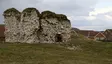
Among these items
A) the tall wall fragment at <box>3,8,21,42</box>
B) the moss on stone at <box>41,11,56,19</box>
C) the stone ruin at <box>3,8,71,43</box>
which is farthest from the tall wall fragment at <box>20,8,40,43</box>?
the tall wall fragment at <box>3,8,21,42</box>

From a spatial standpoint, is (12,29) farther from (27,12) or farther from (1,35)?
(1,35)

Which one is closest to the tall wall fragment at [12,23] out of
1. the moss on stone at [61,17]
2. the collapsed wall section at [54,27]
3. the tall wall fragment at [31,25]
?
the tall wall fragment at [31,25]

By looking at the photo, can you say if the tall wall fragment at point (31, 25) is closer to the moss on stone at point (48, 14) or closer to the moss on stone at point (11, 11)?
the moss on stone at point (48, 14)

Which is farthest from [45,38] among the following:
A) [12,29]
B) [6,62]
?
[6,62]

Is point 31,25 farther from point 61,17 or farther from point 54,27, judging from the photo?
point 61,17

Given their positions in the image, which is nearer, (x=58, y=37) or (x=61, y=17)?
(x=61, y=17)

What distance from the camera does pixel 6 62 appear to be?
21.2 metres

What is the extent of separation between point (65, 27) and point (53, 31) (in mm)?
2410

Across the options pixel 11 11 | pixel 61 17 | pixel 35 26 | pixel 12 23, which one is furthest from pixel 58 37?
pixel 11 11

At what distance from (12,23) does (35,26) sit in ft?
17.1

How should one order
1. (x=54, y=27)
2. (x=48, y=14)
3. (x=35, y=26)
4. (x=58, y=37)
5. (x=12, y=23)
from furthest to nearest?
(x=58, y=37), (x=12, y=23), (x=54, y=27), (x=48, y=14), (x=35, y=26)

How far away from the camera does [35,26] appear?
38094 mm

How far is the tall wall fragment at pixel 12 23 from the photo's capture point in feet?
136

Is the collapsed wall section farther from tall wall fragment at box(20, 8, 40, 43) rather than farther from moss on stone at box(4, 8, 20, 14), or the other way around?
moss on stone at box(4, 8, 20, 14)
